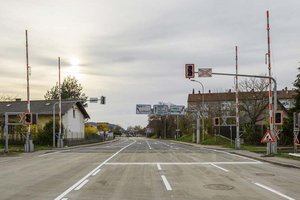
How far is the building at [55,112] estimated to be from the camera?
6022 cm

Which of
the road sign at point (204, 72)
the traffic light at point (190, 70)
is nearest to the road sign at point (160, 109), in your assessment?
the road sign at point (204, 72)

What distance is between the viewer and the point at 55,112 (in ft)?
196

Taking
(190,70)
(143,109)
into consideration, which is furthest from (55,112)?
(143,109)

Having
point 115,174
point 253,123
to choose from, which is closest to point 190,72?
point 115,174

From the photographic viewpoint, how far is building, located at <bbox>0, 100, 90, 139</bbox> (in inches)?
2371

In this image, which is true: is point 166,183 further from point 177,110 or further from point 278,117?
point 177,110

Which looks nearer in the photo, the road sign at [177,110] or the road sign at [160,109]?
the road sign at [177,110]

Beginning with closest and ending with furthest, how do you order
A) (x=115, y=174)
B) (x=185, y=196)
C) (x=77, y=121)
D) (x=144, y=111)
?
(x=185, y=196) < (x=115, y=174) < (x=77, y=121) < (x=144, y=111)

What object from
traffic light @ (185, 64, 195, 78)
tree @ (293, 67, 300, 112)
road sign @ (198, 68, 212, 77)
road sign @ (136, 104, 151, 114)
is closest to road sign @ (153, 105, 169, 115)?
road sign @ (136, 104, 151, 114)

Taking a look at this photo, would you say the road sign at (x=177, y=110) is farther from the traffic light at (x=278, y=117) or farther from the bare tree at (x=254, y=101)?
the traffic light at (x=278, y=117)

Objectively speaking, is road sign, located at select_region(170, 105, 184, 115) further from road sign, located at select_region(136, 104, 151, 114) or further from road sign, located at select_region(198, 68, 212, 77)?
road sign, located at select_region(198, 68, 212, 77)

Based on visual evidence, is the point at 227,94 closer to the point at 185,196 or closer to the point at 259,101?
the point at 259,101

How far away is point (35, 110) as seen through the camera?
63.0m

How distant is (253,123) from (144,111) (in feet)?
137
